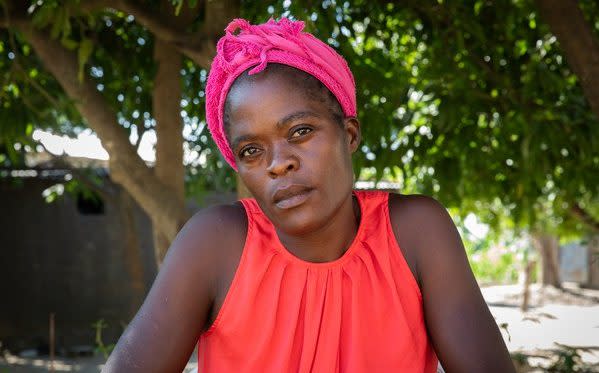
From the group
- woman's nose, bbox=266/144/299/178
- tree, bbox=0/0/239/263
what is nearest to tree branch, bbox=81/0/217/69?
tree, bbox=0/0/239/263

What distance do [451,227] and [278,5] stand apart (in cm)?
119

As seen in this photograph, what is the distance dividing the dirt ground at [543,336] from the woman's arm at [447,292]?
112 centimetres

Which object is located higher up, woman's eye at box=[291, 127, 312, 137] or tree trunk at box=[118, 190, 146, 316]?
woman's eye at box=[291, 127, 312, 137]

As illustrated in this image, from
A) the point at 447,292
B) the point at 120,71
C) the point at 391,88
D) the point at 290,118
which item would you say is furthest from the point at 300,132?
the point at 120,71

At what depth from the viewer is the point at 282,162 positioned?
5.68 feet

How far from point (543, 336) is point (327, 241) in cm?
524

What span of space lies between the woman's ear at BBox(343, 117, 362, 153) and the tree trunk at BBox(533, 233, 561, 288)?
1247cm

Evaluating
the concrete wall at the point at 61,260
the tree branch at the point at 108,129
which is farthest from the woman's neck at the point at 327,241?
the concrete wall at the point at 61,260

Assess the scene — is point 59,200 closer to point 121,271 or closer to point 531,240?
point 121,271

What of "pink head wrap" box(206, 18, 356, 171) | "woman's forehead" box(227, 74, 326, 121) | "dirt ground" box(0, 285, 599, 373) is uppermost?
"pink head wrap" box(206, 18, 356, 171)

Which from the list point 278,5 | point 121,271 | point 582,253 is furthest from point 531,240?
point 278,5

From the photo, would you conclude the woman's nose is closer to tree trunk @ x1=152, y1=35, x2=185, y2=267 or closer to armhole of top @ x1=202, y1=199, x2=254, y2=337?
armhole of top @ x1=202, y1=199, x2=254, y2=337

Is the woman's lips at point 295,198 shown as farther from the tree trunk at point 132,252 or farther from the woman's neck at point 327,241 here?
the tree trunk at point 132,252

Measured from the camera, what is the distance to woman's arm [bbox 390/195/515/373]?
1784 millimetres
